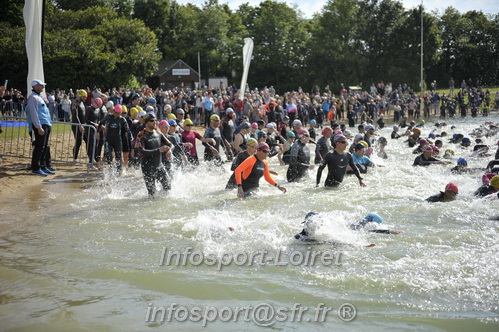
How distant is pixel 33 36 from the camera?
11.6 meters

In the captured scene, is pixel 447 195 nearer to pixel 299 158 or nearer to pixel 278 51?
pixel 299 158

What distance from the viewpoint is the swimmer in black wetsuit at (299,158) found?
39.8 ft

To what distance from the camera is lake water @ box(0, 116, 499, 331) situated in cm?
533

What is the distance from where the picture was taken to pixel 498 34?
5275cm

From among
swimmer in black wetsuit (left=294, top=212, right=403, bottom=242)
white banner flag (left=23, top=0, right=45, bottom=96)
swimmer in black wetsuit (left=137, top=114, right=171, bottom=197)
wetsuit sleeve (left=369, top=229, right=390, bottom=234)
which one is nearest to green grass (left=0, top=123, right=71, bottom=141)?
white banner flag (left=23, top=0, right=45, bottom=96)

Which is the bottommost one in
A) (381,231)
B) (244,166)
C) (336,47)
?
(381,231)

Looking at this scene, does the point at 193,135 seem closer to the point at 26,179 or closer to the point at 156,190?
the point at 156,190

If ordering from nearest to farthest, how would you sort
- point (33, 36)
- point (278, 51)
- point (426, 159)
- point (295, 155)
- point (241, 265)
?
point (241, 265) < point (33, 36) < point (295, 155) < point (426, 159) < point (278, 51)

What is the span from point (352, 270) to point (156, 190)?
17.2ft

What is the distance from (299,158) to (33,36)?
653 centimetres

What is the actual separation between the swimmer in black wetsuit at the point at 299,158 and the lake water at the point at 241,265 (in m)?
1.46

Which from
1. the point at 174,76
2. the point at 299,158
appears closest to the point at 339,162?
the point at 299,158

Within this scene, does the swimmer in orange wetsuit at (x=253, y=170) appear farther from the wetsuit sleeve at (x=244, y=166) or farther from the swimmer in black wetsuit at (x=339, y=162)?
the swimmer in black wetsuit at (x=339, y=162)

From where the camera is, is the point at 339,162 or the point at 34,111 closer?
the point at 34,111
